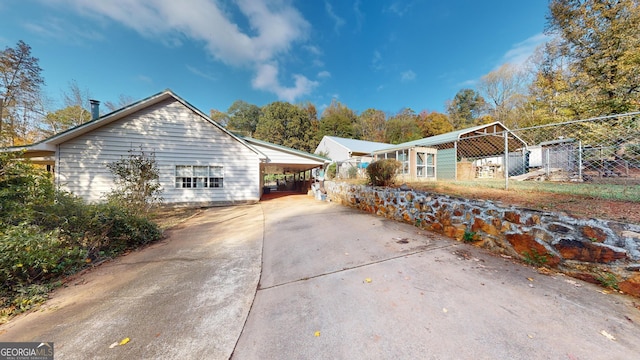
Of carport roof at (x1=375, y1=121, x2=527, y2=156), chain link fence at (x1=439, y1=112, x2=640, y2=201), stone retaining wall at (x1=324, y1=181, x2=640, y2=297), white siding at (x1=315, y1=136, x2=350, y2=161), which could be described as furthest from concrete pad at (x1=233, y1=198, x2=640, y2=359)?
white siding at (x1=315, y1=136, x2=350, y2=161)

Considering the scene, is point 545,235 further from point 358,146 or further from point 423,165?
point 358,146

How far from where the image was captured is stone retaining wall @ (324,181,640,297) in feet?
8.06

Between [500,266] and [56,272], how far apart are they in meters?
6.85

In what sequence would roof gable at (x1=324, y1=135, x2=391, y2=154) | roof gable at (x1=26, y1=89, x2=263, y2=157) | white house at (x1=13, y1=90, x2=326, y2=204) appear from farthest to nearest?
roof gable at (x1=324, y1=135, x2=391, y2=154) < white house at (x1=13, y1=90, x2=326, y2=204) < roof gable at (x1=26, y1=89, x2=263, y2=157)

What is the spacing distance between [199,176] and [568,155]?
18721 millimetres

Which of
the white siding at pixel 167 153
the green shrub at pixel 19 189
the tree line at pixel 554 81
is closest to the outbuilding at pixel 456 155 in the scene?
the tree line at pixel 554 81

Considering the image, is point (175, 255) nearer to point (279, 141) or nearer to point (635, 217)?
point (635, 217)

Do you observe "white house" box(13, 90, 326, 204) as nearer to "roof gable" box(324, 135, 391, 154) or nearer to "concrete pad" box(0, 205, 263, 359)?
"concrete pad" box(0, 205, 263, 359)

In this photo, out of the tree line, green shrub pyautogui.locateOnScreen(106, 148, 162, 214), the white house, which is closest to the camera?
green shrub pyautogui.locateOnScreen(106, 148, 162, 214)

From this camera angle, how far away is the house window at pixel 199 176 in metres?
9.97

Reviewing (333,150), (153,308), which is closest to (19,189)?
(153,308)

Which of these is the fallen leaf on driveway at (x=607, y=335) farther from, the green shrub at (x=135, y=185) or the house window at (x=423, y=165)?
the house window at (x=423, y=165)

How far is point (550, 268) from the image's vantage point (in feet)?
9.75

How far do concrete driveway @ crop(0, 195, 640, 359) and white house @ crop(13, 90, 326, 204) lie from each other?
688 cm
